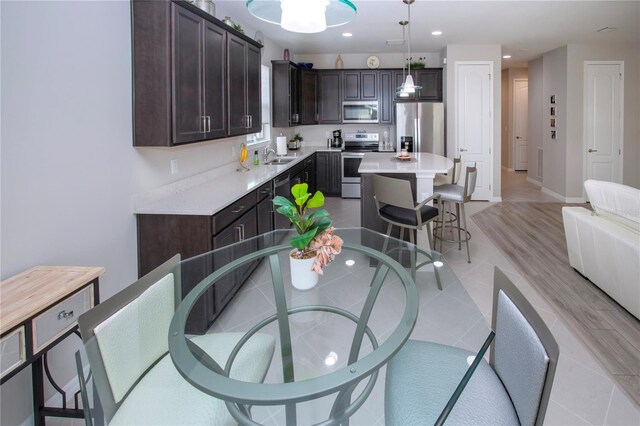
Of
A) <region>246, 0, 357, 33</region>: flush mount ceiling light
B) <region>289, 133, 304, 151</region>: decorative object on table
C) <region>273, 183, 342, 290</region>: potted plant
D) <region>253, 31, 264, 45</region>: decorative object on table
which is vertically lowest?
<region>273, 183, 342, 290</region>: potted plant

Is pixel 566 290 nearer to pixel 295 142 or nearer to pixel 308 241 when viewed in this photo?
pixel 308 241

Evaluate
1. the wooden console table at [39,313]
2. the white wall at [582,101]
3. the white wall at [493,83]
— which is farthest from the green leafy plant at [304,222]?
the white wall at [582,101]

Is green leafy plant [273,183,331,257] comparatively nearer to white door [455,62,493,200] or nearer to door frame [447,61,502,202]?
white door [455,62,493,200]

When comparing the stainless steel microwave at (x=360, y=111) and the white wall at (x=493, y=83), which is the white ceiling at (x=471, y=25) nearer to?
the white wall at (x=493, y=83)

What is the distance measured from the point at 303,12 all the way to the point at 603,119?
7.49m

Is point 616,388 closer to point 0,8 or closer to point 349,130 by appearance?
point 0,8

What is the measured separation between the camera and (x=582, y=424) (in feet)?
6.24

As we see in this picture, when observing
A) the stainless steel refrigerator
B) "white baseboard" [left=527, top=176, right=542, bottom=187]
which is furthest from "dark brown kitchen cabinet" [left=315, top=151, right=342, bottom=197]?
"white baseboard" [left=527, top=176, right=542, bottom=187]

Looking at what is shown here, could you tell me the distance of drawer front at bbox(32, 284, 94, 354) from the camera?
1.48 meters

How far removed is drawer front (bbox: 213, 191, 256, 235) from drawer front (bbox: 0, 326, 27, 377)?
4.42 feet

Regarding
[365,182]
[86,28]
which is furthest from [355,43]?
[86,28]

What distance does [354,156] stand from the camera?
24.6 ft

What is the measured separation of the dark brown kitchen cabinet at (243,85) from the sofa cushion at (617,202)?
3148 millimetres

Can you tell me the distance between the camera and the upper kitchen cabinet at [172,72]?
103 inches
